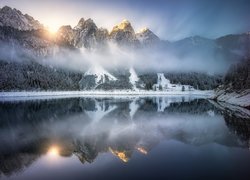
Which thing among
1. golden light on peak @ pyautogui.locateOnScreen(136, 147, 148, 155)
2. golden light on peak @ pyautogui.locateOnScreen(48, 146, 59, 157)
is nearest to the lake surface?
golden light on peak @ pyautogui.locateOnScreen(136, 147, 148, 155)

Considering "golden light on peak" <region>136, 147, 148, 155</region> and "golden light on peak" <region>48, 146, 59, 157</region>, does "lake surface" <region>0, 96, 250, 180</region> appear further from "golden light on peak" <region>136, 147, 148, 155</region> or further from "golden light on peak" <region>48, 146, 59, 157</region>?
"golden light on peak" <region>48, 146, 59, 157</region>

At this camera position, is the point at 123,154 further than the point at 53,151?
No

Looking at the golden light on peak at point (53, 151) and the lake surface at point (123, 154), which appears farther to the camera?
the golden light on peak at point (53, 151)

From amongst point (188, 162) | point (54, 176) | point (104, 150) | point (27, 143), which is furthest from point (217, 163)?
point (27, 143)

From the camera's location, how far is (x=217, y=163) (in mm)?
26594

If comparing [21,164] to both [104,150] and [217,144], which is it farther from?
[217,144]

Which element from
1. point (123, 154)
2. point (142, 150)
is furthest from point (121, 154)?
point (142, 150)

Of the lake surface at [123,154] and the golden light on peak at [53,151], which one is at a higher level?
the golden light on peak at [53,151]

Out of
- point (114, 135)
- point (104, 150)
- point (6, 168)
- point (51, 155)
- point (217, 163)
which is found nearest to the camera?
point (6, 168)

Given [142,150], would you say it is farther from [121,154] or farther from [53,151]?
[53,151]

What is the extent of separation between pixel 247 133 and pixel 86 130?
25149 millimetres

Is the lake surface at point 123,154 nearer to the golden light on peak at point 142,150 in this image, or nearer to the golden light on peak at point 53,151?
the golden light on peak at point 142,150

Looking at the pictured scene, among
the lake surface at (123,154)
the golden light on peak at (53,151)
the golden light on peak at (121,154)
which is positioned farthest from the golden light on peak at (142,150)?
the golden light on peak at (53,151)

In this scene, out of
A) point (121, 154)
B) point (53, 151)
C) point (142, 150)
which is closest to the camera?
point (121, 154)
